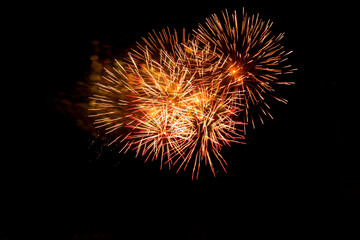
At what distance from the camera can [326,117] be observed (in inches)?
190

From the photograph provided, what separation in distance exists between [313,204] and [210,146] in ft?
7.16

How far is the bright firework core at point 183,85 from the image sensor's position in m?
3.19

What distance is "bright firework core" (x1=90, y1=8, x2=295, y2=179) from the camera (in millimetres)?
3191

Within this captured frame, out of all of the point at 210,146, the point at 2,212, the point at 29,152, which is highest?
the point at 210,146

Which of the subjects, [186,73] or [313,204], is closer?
[186,73]

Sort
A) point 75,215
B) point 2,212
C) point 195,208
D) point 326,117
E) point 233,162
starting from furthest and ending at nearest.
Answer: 1. point 326,117
2. point 233,162
3. point 195,208
4. point 75,215
5. point 2,212

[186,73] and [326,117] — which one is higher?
[326,117]

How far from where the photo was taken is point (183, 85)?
325 cm

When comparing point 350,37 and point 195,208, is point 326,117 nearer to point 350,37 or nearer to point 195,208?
point 350,37

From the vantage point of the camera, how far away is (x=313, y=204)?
14.0 ft

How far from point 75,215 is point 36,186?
2.31 feet

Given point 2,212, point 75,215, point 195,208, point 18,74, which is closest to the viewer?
point 18,74

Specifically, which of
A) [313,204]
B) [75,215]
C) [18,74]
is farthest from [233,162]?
[18,74]

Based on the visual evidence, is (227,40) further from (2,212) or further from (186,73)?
(2,212)
